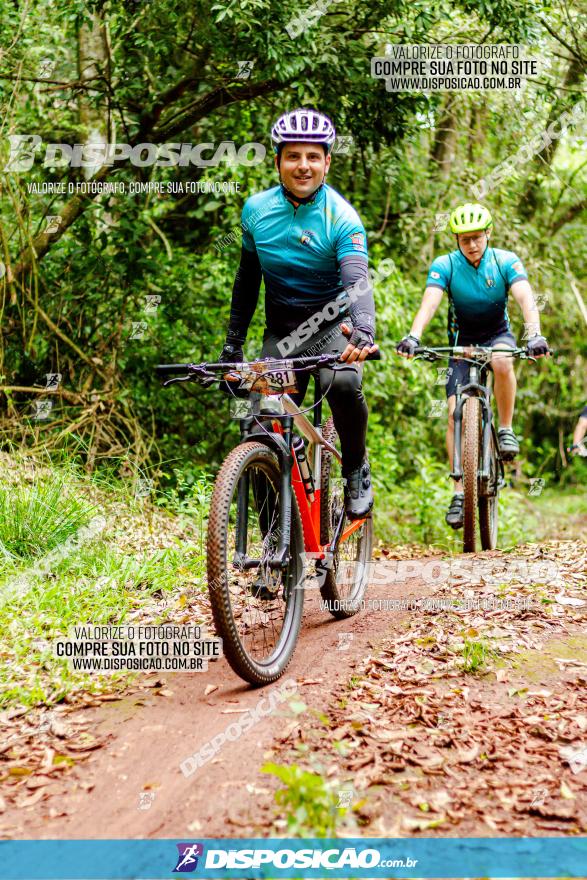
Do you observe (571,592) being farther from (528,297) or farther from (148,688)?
(148,688)

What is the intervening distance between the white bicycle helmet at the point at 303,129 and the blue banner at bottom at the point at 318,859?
305 centimetres

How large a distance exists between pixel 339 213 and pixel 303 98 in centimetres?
382

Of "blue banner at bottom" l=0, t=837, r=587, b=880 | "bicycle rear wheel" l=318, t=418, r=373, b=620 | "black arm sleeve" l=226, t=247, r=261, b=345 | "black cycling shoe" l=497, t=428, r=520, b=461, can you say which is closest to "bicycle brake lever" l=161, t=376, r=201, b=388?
"black arm sleeve" l=226, t=247, r=261, b=345

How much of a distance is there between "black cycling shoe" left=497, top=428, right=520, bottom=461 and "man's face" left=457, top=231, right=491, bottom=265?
54.8 inches

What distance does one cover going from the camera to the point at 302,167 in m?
4.07

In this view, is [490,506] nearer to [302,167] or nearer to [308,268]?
[308,268]

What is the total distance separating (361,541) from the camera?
5.47m

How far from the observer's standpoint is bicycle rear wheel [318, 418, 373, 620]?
4758 mm

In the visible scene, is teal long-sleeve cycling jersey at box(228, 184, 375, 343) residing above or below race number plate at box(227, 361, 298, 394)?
above

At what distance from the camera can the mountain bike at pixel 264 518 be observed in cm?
343

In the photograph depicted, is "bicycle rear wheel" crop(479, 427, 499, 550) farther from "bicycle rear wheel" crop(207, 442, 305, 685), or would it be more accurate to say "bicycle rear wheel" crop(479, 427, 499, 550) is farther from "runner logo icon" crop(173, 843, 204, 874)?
"runner logo icon" crop(173, 843, 204, 874)

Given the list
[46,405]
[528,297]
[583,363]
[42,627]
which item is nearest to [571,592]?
[528,297]

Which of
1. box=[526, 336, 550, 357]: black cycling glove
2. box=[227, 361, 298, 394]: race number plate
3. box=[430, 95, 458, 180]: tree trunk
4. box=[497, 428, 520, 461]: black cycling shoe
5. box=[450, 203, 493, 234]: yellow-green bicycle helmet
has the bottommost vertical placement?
box=[497, 428, 520, 461]: black cycling shoe

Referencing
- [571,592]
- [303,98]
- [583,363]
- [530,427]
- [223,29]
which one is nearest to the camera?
[571,592]
